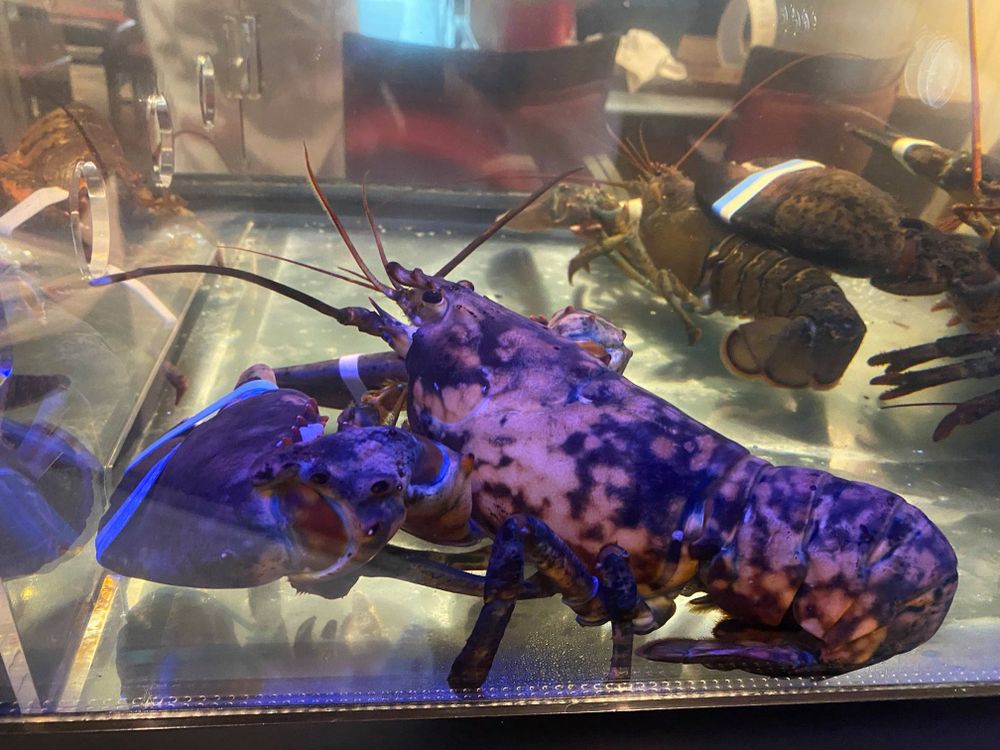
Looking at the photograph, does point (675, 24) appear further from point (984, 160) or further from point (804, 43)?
point (984, 160)

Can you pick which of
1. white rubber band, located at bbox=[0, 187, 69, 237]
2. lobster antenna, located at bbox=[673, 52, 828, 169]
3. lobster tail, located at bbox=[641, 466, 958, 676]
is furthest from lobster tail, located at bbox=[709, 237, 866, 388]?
white rubber band, located at bbox=[0, 187, 69, 237]

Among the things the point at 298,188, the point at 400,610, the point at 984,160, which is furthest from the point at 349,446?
the point at 984,160

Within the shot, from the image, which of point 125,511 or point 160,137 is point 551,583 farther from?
point 160,137

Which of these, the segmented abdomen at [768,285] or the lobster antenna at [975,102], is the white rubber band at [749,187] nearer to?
the segmented abdomen at [768,285]

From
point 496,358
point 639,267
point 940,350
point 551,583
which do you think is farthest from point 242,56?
point 940,350

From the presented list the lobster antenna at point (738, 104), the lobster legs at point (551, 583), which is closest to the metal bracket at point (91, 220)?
the lobster legs at point (551, 583)

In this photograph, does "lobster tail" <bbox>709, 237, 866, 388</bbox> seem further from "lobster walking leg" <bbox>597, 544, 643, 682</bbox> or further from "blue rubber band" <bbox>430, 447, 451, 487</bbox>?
"blue rubber band" <bbox>430, 447, 451, 487</bbox>

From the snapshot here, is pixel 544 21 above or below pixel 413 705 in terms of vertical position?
above
